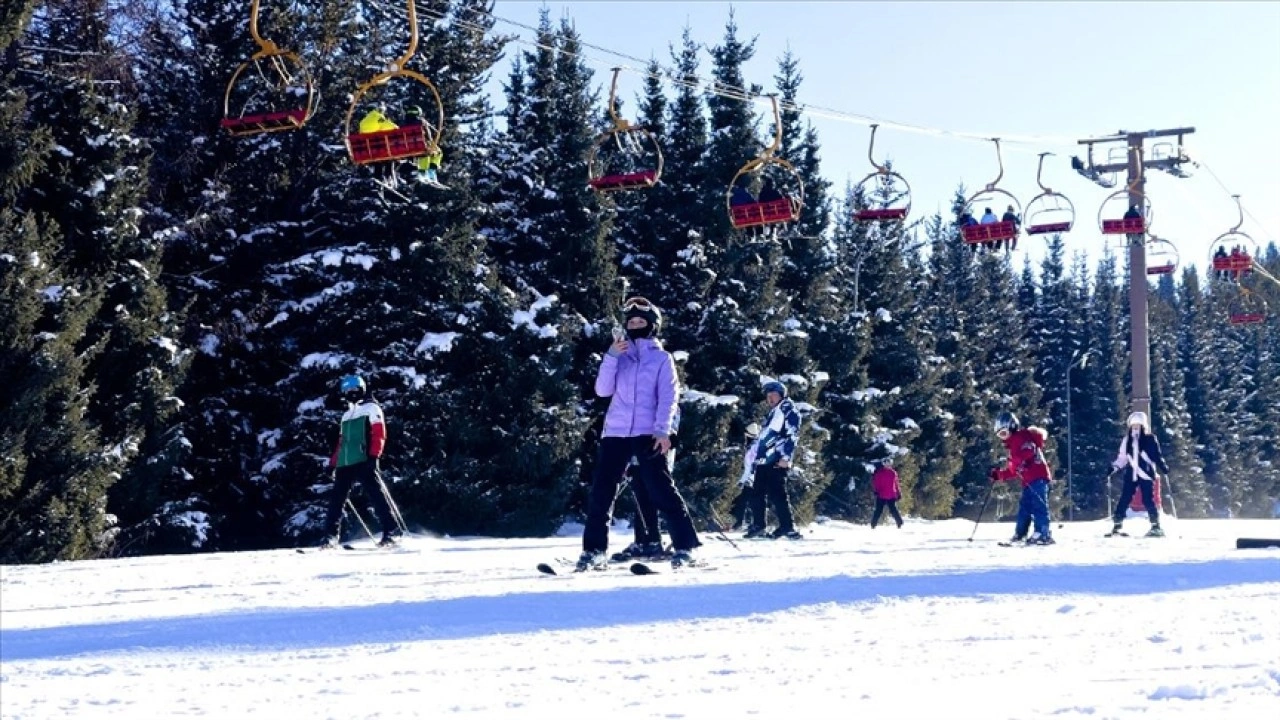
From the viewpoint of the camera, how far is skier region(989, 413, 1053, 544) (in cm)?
1677

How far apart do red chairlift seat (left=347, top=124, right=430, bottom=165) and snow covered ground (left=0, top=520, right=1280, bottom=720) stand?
216 inches

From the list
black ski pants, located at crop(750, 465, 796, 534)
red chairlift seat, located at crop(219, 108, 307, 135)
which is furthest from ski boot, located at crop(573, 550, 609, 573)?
black ski pants, located at crop(750, 465, 796, 534)

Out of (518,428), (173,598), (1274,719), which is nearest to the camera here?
(1274,719)

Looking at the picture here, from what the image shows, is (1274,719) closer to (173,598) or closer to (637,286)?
(173,598)

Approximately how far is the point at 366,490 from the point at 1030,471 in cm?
757

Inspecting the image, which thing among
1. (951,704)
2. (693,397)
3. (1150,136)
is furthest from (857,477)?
(951,704)

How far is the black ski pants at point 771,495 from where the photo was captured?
17.9 metres

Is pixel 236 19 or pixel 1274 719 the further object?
pixel 236 19

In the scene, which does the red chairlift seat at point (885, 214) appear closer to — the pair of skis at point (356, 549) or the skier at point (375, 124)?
the skier at point (375, 124)

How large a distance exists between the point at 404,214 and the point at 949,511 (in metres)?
34.5

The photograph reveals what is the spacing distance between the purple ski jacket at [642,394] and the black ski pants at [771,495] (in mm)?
6929

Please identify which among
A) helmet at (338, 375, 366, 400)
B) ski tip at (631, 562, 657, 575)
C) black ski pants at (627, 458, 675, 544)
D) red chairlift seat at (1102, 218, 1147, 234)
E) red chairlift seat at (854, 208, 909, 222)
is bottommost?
ski tip at (631, 562, 657, 575)

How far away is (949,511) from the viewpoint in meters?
58.2

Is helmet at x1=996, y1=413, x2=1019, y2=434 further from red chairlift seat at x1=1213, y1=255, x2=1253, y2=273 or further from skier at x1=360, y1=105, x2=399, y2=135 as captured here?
red chairlift seat at x1=1213, y1=255, x2=1253, y2=273
